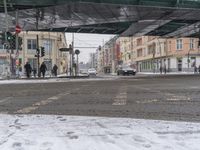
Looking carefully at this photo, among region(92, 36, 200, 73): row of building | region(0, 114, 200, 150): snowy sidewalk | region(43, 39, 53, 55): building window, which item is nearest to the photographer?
region(0, 114, 200, 150): snowy sidewalk

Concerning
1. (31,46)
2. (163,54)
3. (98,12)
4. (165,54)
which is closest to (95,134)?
(98,12)

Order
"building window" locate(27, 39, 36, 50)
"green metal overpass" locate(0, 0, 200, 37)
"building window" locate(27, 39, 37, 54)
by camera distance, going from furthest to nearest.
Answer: "building window" locate(27, 39, 36, 50) < "building window" locate(27, 39, 37, 54) < "green metal overpass" locate(0, 0, 200, 37)

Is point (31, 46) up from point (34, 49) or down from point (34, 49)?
up

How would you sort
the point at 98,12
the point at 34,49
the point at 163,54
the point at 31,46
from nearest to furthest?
the point at 98,12 → the point at 31,46 → the point at 34,49 → the point at 163,54

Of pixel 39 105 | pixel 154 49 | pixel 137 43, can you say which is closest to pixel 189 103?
pixel 39 105

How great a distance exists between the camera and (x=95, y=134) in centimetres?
670

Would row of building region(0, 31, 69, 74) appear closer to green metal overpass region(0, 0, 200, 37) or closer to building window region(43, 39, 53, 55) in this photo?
building window region(43, 39, 53, 55)

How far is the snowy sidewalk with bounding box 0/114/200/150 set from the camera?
579 cm

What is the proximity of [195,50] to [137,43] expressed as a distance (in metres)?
45.4

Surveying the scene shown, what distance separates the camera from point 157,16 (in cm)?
4072

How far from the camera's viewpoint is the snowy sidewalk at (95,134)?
5.79 metres

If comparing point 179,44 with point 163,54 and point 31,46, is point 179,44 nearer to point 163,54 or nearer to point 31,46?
point 163,54

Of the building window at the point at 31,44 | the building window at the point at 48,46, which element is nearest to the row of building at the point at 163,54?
the building window at the point at 48,46

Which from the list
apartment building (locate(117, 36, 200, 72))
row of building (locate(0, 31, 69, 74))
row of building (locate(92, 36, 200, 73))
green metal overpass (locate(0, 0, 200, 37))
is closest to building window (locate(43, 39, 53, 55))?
row of building (locate(0, 31, 69, 74))
